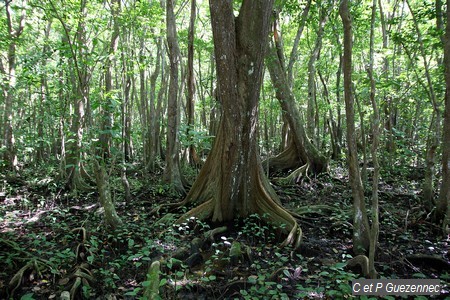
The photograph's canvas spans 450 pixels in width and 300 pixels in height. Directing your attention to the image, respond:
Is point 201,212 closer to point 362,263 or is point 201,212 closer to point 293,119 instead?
point 362,263

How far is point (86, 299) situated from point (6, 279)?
1109 millimetres

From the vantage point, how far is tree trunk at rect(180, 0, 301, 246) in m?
4.89

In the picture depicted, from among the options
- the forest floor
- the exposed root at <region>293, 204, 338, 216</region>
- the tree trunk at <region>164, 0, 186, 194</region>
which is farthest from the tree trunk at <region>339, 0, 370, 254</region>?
the tree trunk at <region>164, 0, 186, 194</region>

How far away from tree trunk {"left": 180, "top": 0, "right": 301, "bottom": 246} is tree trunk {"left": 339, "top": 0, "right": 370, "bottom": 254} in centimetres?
95

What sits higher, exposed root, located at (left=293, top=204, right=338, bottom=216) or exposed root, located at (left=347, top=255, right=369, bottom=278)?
exposed root, located at (left=293, top=204, right=338, bottom=216)

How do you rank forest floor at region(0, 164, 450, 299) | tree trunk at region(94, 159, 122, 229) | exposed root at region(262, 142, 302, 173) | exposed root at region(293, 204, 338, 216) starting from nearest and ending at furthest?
forest floor at region(0, 164, 450, 299)
tree trunk at region(94, 159, 122, 229)
exposed root at region(293, 204, 338, 216)
exposed root at region(262, 142, 302, 173)

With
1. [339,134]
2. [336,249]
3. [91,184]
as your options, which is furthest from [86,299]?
[339,134]

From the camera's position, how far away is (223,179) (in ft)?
18.1

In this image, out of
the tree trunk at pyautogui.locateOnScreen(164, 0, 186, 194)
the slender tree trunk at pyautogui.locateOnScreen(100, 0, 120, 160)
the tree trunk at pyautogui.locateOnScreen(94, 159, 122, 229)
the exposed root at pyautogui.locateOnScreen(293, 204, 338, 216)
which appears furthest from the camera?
the tree trunk at pyautogui.locateOnScreen(164, 0, 186, 194)

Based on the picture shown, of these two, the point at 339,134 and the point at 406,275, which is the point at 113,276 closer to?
the point at 406,275

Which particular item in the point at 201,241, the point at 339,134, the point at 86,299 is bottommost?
the point at 86,299

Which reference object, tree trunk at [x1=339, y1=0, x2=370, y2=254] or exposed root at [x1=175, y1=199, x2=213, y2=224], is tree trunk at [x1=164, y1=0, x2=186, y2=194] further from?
tree trunk at [x1=339, y1=0, x2=370, y2=254]

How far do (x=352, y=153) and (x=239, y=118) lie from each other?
1.85 metres

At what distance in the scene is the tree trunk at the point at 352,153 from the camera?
3.77m
